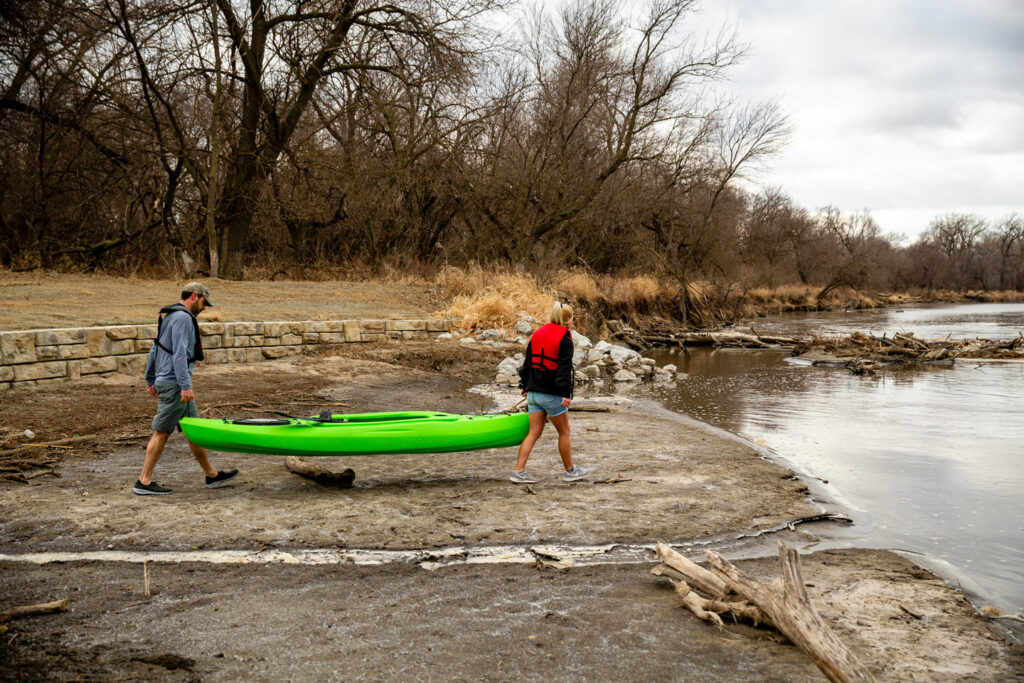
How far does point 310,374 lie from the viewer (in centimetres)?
1059

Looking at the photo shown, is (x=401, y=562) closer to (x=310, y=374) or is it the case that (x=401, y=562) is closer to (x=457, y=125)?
(x=310, y=374)

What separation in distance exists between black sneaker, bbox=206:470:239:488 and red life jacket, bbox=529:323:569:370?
2.51 metres

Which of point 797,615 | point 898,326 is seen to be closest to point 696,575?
point 797,615

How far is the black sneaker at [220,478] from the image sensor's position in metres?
5.63

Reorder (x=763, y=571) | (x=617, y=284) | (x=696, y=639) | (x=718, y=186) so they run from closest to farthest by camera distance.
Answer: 1. (x=696, y=639)
2. (x=763, y=571)
3. (x=617, y=284)
4. (x=718, y=186)

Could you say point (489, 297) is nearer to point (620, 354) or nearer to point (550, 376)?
point (620, 354)

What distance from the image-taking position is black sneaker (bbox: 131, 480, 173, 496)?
5.28 meters

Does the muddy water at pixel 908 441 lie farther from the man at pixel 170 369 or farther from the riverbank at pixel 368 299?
the man at pixel 170 369

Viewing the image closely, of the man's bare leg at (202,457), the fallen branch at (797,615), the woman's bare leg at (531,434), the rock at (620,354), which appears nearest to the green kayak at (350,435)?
the man's bare leg at (202,457)

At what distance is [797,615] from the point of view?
319 centimetres

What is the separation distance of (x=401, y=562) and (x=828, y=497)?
147 inches

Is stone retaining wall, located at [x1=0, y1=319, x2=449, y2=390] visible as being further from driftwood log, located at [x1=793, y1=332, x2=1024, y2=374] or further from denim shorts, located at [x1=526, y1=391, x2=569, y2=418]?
driftwood log, located at [x1=793, y1=332, x2=1024, y2=374]

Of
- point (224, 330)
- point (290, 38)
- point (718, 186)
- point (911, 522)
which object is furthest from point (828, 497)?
point (718, 186)

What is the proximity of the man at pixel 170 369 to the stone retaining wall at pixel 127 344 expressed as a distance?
13.6 feet
